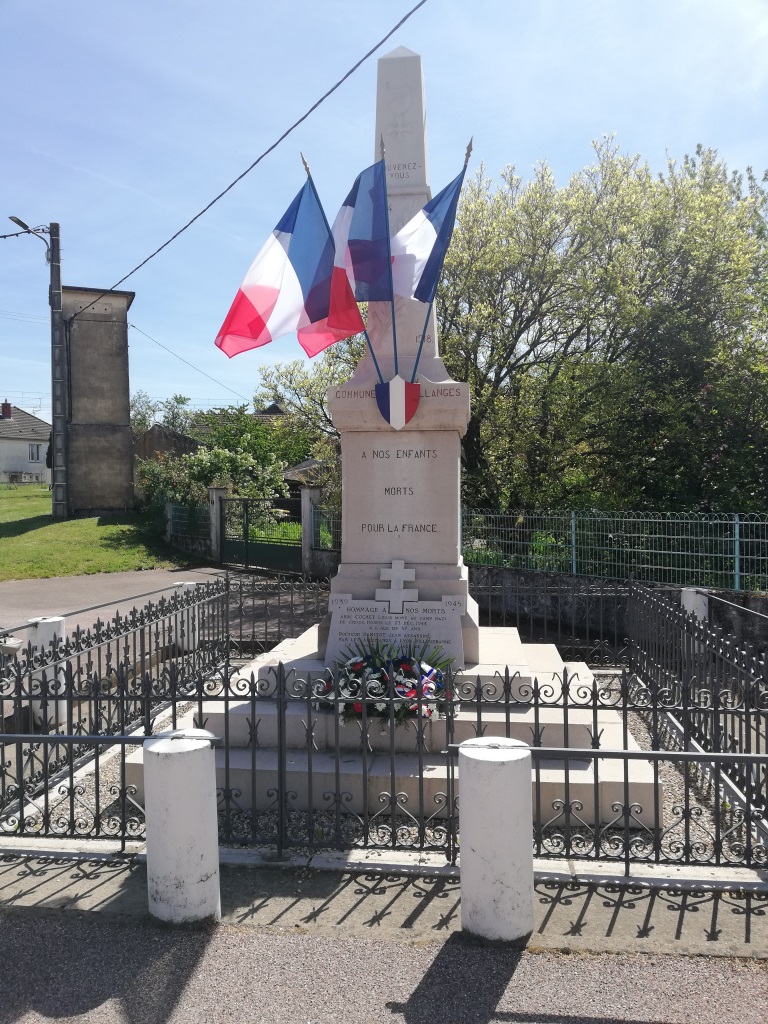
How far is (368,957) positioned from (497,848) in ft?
2.44

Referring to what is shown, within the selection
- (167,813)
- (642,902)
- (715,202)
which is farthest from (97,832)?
(715,202)

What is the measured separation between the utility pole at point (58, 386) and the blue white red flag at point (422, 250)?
22508 millimetres

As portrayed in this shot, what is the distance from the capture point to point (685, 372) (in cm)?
1565

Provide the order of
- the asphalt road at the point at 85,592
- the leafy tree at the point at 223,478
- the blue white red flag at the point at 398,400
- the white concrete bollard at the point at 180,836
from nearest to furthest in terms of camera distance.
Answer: the white concrete bollard at the point at 180,836
the blue white red flag at the point at 398,400
the asphalt road at the point at 85,592
the leafy tree at the point at 223,478

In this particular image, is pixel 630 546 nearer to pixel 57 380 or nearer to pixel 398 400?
pixel 398 400

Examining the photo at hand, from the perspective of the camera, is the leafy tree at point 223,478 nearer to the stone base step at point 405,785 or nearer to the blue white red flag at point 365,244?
the blue white red flag at point 365,244

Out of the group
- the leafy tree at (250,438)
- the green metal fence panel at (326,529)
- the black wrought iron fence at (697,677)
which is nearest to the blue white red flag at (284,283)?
the black wrought iron fence at (697,677)

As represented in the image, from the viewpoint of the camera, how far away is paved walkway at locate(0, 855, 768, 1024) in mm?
2910

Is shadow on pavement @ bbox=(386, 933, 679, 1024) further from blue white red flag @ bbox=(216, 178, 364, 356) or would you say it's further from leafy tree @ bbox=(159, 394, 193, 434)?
leafy tree @ bbox=(159, 394, 193, 434)

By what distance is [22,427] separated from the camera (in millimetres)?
57969

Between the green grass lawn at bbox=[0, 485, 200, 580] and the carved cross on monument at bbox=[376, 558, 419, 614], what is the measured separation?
581 inches

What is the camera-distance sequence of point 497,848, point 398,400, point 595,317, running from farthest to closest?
point 595,317 < point 398,400 < point 497,848

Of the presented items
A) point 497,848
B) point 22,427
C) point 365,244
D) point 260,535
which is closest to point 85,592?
point 260,535

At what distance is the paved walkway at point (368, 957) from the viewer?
9.55 ft
